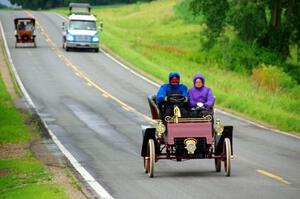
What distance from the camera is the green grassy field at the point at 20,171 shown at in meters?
14.5

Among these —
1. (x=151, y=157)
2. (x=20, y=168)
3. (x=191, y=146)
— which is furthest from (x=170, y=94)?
(x=20, y=168)

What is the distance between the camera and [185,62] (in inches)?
2202

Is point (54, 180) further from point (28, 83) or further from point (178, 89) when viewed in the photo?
point (28, 83)

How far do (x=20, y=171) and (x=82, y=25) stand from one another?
4464cm

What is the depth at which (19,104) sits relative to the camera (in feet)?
111

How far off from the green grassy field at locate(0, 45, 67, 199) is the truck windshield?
111 ft

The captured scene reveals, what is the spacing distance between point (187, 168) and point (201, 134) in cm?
181

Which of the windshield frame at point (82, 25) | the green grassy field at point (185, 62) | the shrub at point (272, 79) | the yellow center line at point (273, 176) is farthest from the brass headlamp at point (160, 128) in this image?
the windshield frame at point (82, 25)

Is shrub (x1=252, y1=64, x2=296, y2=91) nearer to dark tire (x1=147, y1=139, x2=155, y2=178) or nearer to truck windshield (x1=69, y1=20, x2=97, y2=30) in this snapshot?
truck windshield (x1=69, y1=20, x2=97, y2=30)

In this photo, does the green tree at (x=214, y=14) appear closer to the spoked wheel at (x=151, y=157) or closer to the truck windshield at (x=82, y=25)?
the truck windshield at (x=82, y=25)

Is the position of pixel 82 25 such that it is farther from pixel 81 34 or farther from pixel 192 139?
pixel 192 139

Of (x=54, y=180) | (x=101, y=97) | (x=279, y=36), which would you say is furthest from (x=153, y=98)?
(x=279, y=36)

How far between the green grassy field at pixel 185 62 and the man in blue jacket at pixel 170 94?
10879 millimetres

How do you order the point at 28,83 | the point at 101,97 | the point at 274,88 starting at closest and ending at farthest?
the point at 101,97 < the point at 28,83 < the point at 274,88
